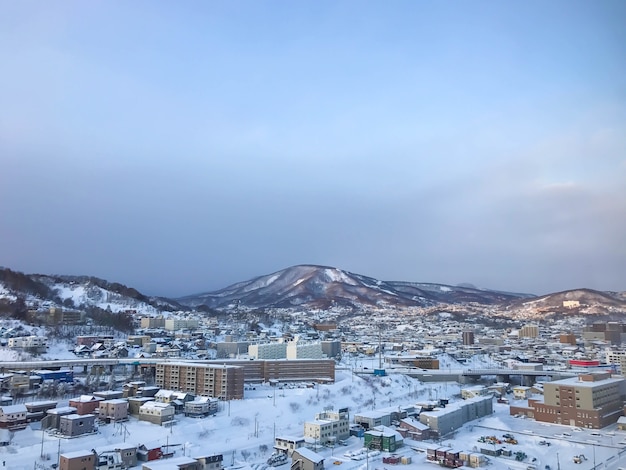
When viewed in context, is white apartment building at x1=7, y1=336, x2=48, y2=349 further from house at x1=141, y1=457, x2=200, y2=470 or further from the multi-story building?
house at x1=141, y1=457, x2=200, y2=470

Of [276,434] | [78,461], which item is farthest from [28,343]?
[78,461]

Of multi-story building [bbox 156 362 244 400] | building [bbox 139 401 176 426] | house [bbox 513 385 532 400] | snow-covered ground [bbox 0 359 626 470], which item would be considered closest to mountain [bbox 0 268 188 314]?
multi-story building [bbox 156 362 244 400]

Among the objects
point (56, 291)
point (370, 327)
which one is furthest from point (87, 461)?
point (370, 327)

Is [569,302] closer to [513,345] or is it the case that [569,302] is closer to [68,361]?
[513,345]

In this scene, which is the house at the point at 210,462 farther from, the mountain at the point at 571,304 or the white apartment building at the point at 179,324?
the mountain at the point at 571,304

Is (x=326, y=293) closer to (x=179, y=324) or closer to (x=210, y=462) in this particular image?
(x=179, y=324)

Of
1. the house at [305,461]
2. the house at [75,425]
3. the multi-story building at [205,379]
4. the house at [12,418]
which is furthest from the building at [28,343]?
the house at [305,461]
